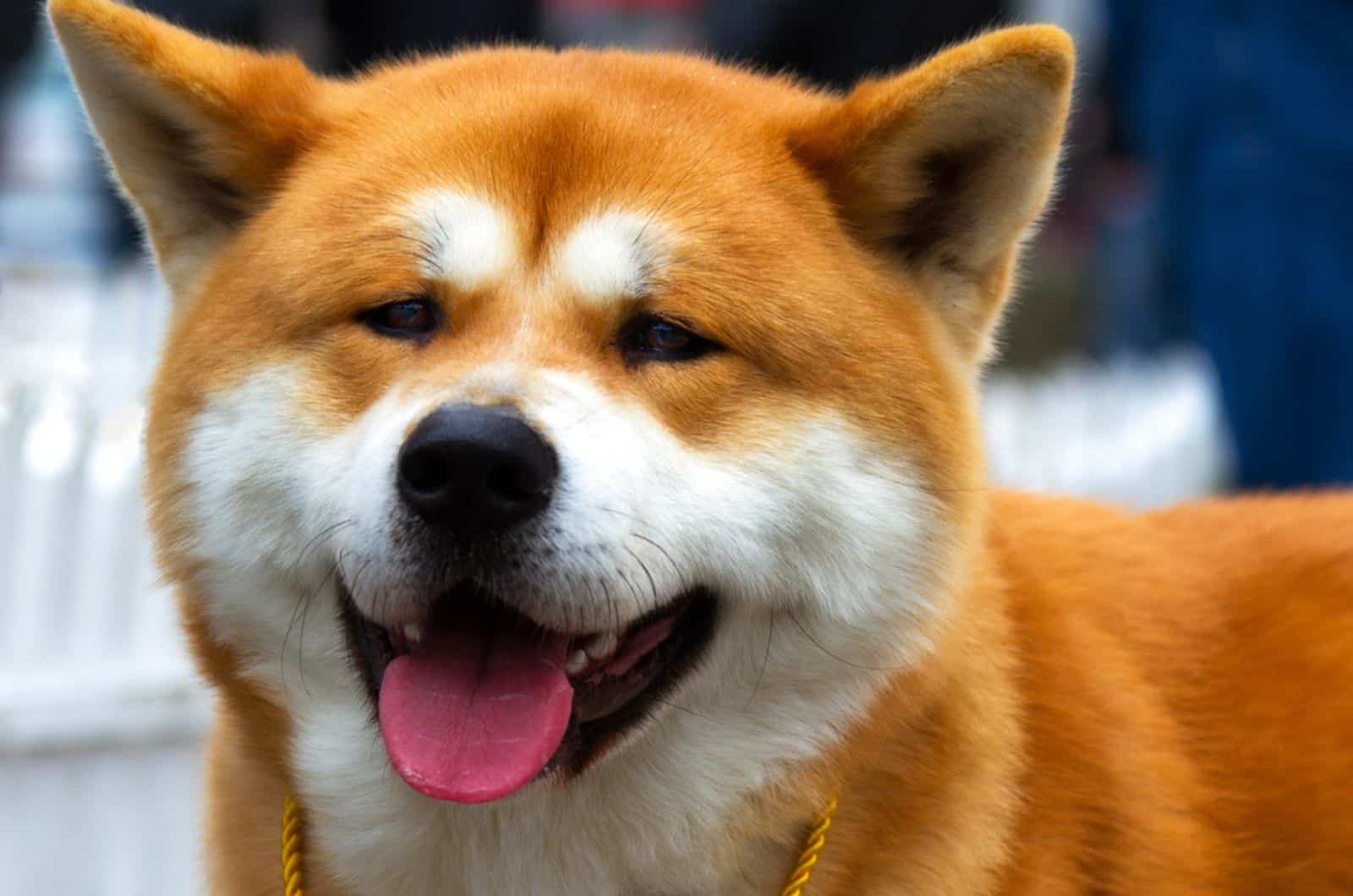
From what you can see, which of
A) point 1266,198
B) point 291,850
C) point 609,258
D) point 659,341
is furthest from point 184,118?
point 1266,198

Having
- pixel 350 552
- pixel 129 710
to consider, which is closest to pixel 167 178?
pixel 350 552

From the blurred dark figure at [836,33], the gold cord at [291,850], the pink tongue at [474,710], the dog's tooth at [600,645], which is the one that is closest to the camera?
the pink tongue at [474,710]

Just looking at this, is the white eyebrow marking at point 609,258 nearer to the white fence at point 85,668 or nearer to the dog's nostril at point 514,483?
the dog's nostril at point 514,483

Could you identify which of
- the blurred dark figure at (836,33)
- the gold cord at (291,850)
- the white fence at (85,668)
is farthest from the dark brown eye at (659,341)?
the blurred dark figure at (836,33)

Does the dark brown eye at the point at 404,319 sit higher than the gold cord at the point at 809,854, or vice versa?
the dark brown eye at the point at 404,319

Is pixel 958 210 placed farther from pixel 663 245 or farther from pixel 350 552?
pixel 350 552

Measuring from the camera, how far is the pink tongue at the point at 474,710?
2201mm

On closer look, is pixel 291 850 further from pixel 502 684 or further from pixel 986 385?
pixel 986 385

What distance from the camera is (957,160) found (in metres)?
2.57

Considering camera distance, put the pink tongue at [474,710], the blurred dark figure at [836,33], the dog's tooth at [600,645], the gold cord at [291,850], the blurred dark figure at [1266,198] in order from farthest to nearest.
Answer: the blurred dark figure at [836,33], the blurred dark figure at [1266,198], the gold cord at [291,850], the dog's tooth at [600,645], the pink tongue at [474,710]

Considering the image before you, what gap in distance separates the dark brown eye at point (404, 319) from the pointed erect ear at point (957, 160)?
2.11ft

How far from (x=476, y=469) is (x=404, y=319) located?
397 mm

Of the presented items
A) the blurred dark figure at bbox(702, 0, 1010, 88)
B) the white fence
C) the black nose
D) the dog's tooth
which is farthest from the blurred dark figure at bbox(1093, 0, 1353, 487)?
the black nose

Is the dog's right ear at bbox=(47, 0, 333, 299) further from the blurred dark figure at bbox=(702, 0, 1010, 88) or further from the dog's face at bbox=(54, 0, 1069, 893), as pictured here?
the blurred dark figure at bbox=(702, 0, 1010, 88)
